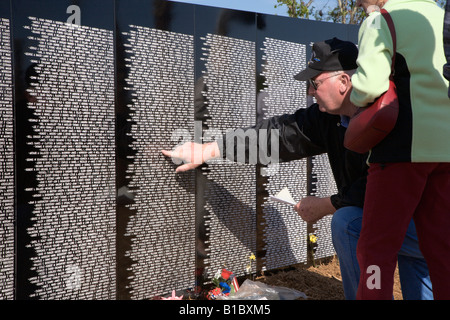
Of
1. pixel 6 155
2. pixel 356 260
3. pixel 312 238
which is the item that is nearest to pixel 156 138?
pixel 6 155

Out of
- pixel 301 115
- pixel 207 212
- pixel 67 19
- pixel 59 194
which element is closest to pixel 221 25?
pixel 301 115

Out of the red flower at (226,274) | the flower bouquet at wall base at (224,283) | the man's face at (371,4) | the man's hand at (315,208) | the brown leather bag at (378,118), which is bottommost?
the flower bouquet at wall base at (224,283)

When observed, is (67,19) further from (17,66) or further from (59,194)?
(59,194)

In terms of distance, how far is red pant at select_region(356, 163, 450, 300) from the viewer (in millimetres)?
2059

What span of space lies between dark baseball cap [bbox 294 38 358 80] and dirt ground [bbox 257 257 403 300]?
213cm

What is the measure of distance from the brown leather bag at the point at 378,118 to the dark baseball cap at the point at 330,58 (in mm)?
665

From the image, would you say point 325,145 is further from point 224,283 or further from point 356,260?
point 224,283

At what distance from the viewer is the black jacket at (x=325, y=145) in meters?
2.86

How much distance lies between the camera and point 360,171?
295 centimetres

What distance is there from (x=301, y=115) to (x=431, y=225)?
4.89 ft

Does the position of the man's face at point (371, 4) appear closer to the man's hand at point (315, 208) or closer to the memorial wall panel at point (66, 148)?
the man's hand at point (315, 208)

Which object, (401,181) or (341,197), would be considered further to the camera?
(341,197)

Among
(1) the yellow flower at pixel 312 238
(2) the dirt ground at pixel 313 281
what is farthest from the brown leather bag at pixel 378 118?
(1) the yellow flower at pixel 312 238

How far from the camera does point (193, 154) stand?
350cm
